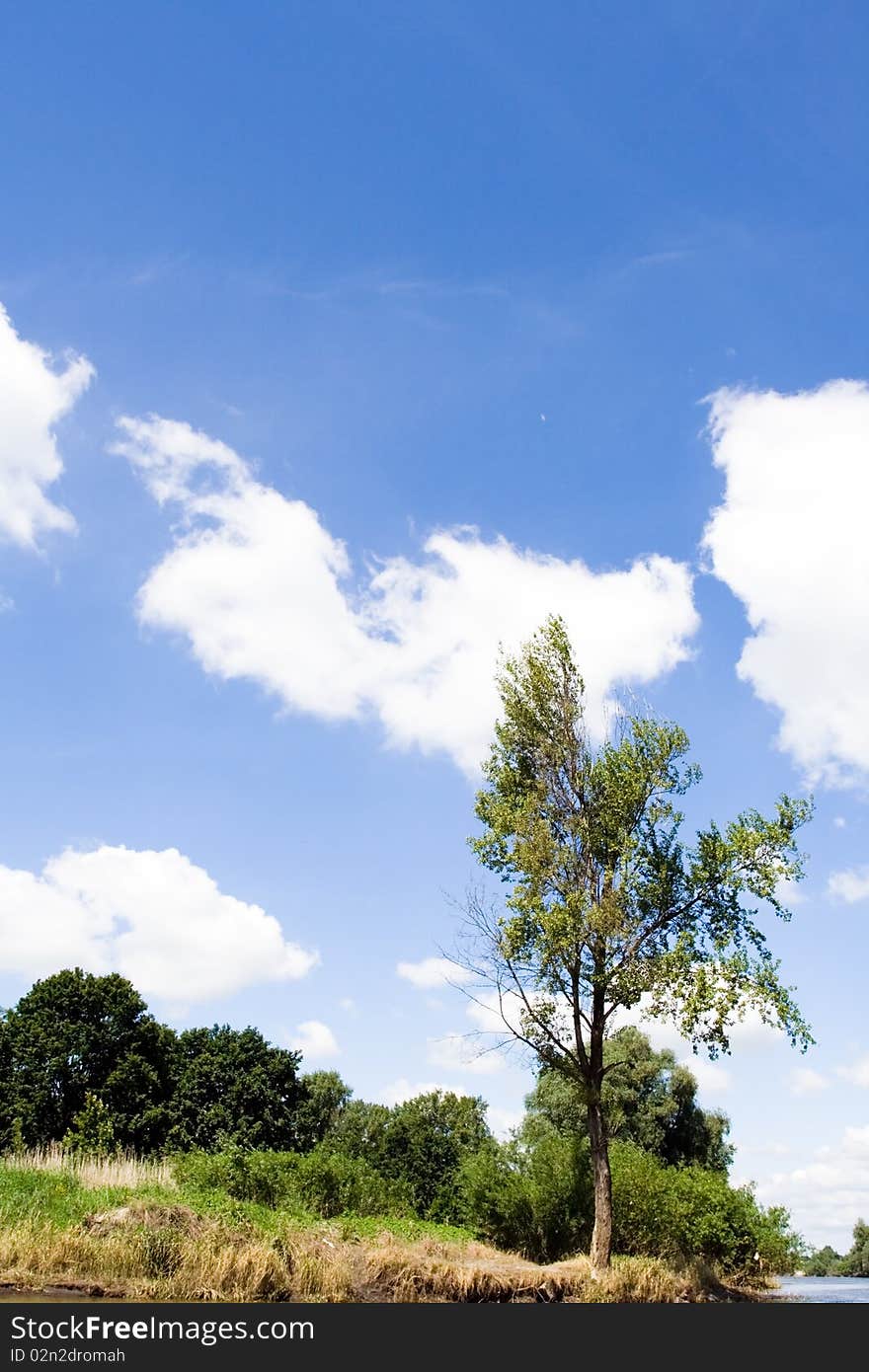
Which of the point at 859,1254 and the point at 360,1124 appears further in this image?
the point at 360,1124

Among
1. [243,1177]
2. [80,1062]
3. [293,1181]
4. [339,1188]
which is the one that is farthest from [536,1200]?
[80,1062]

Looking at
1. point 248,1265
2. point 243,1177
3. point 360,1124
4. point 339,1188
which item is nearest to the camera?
point 248,1265

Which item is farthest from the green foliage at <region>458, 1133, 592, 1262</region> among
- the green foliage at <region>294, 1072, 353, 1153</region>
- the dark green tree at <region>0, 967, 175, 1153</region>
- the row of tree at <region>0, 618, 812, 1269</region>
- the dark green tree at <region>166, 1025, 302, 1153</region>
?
the green foliage at <region>294, 1072, 353, 1153</region>

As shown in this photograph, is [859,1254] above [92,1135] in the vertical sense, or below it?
below

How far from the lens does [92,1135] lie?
135 ft

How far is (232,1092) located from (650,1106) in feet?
71.4

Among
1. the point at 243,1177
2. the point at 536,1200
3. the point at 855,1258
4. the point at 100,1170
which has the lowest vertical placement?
the point at 855,1258

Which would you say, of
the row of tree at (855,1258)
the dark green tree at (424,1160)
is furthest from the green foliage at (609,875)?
the row of tree at (855,1258)

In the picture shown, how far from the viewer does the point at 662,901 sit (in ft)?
87.5

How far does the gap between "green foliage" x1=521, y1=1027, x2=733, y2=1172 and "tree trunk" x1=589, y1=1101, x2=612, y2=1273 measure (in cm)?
2200

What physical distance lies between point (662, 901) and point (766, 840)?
334cm

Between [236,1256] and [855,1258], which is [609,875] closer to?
[236,1256]

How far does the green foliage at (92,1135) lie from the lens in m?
31.4

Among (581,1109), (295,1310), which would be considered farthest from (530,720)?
(581,1109)
